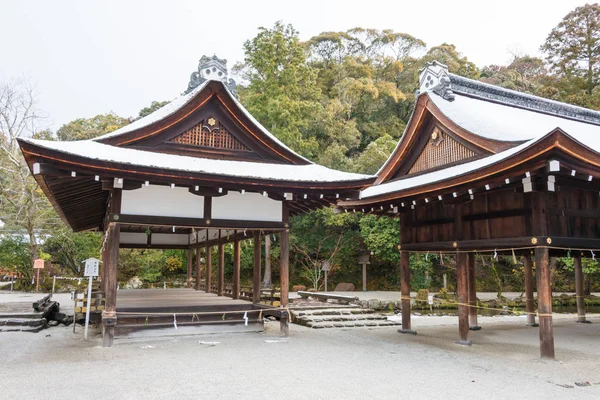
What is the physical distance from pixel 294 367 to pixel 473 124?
7093 millimetres

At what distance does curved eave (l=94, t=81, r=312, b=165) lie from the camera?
1010 centimetres

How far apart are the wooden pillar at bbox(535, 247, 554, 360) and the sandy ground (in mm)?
371

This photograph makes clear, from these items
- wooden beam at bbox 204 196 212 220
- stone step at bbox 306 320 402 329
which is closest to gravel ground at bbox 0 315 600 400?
stone step at bbox 306 320 402 329

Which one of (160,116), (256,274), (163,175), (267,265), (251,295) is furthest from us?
(267,265)

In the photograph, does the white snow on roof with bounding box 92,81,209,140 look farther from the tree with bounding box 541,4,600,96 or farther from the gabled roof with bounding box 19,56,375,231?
the tree with bounding box 541,4,600,96

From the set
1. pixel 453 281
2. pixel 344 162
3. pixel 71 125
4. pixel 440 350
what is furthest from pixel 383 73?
pixel 440 350

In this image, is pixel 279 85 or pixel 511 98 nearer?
pixel 511 98

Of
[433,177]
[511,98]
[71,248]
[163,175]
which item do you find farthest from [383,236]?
[71,248]

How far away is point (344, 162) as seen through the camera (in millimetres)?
30359

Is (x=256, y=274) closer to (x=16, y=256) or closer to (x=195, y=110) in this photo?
(x=195, y=110)

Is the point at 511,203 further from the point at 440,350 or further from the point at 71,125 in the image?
the point at 71,125

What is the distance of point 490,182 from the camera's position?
843cm

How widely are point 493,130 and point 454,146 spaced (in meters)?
1.18

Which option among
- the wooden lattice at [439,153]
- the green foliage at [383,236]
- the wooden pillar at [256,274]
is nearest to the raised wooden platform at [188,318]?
the wooden pillar at [256,274]
